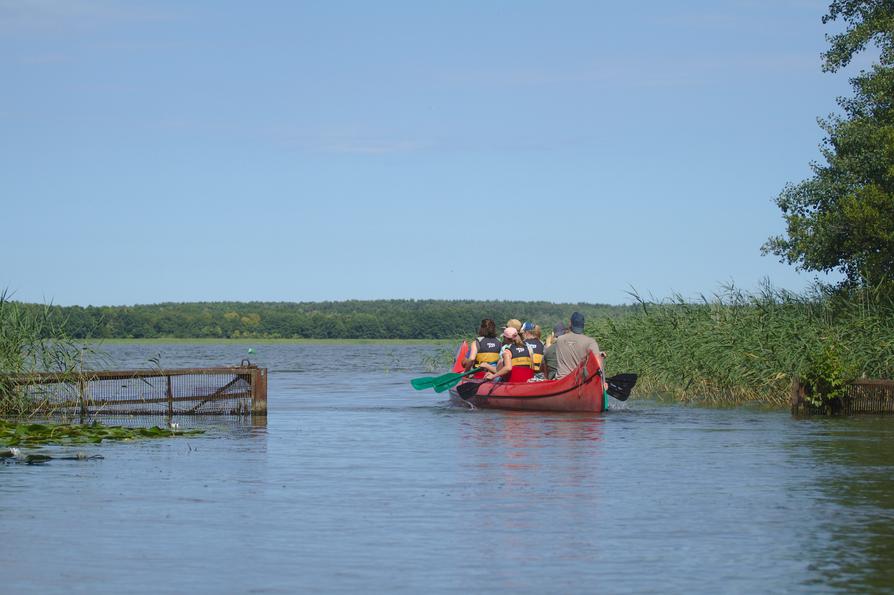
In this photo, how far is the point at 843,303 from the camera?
96.2 feet

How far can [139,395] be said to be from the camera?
23703mm

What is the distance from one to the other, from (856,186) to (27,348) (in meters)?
19.2

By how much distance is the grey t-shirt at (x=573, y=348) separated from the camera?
24.1m

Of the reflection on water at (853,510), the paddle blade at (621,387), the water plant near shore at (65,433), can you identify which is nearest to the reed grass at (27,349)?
the water plant near shore at (65,433)

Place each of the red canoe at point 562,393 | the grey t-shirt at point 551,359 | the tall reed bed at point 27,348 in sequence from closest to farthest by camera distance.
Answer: the tall reed bed at point 27,348 → the red canoe at point 562,393 → the grey t-shirt at point 551,359

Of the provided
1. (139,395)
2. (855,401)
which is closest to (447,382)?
(139,395)

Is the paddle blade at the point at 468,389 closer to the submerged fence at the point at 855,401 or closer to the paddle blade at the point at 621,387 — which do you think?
the paddle blade at the point at 621,387

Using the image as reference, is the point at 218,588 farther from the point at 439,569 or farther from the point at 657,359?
the point at 657,359

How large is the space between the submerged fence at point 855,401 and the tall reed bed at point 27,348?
1298 centimetres

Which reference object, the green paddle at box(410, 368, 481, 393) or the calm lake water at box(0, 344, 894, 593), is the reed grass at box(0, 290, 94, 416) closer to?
the calm lake water at box(0, 344, 894, 593)

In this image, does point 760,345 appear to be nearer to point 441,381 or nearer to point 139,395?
point 441,381

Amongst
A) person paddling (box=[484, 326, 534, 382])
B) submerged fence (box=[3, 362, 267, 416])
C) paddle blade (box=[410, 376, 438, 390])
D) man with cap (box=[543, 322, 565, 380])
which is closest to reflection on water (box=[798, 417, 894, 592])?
man with cap (box=[543, 322, 565, 380])

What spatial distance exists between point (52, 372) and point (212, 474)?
25.2 feet

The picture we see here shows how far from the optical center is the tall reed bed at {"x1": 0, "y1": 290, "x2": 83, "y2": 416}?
69.4 ft
